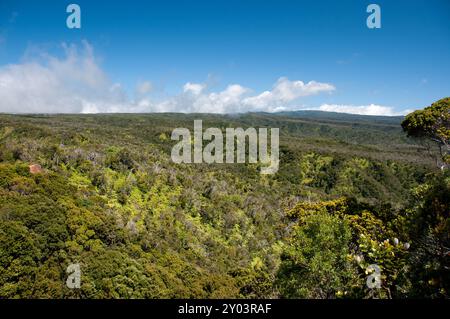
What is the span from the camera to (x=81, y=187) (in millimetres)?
21344

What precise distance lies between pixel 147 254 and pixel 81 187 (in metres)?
7.30

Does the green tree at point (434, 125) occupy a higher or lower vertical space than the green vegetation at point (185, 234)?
higher

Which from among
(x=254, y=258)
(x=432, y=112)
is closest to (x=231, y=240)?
(x=254, y=258)
